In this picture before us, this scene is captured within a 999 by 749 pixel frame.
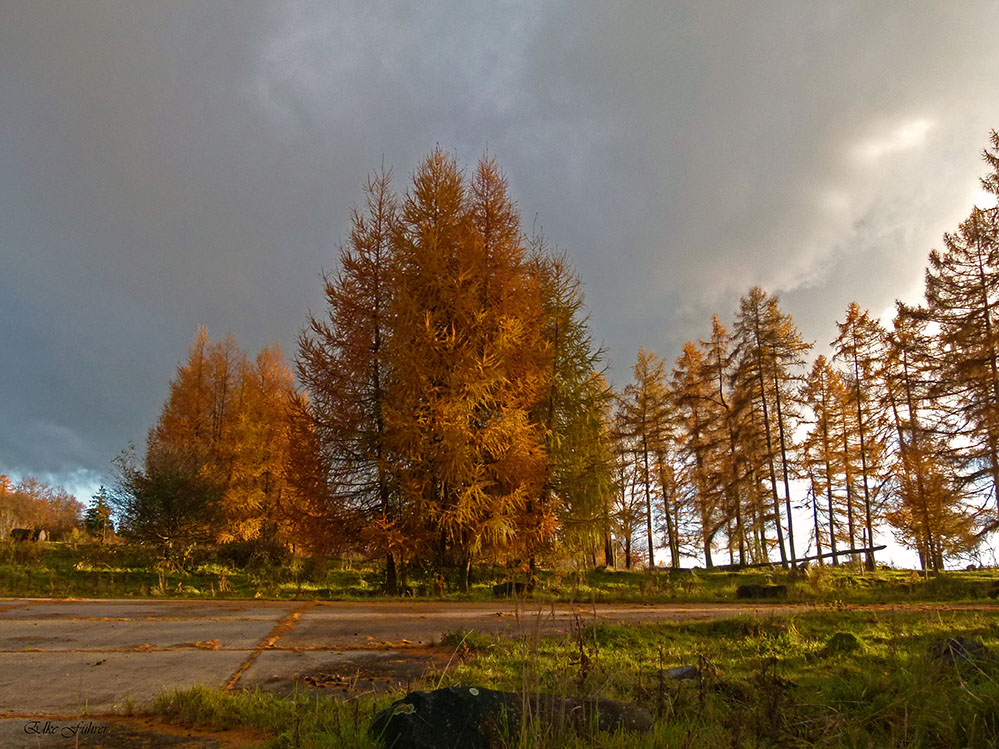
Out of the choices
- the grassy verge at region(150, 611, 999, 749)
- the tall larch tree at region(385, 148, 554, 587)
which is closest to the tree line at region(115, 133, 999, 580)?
the tall larch tree at region(385, 148, 554, 587)

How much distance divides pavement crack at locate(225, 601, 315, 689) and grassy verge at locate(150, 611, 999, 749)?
0.89 m

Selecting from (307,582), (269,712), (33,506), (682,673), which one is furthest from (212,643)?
(33,506)

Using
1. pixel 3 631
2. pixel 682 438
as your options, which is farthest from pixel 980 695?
pixel 682 438

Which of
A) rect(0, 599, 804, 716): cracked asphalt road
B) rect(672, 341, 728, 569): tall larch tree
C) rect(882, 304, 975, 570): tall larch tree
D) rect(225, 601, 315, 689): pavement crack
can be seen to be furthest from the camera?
rect(672, 341, 728, 569): tall larch tree

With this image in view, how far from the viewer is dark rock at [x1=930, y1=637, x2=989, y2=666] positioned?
456cm

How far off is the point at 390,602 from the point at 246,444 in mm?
17230

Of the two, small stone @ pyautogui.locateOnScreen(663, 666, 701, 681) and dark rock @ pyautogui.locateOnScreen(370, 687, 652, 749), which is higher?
dark rock @ pyautogui.locateOnScreen(370, 687, 652, 749)

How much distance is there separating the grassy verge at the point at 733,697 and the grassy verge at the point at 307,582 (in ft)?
14.6

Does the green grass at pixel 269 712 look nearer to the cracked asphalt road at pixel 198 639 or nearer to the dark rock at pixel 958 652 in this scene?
the cracked asphalt road at pixel 198 639

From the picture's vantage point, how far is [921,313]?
75.5ft

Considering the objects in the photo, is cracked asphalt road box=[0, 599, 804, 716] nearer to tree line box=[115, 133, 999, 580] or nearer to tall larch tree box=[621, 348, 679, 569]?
tree line box=[115, 133, 999, 580]

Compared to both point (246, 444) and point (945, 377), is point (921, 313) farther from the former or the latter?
point (246, 444)

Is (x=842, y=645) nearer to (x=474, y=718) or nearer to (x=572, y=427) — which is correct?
(x=474, y=718)

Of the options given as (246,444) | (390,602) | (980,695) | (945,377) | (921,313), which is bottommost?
(390,602)
